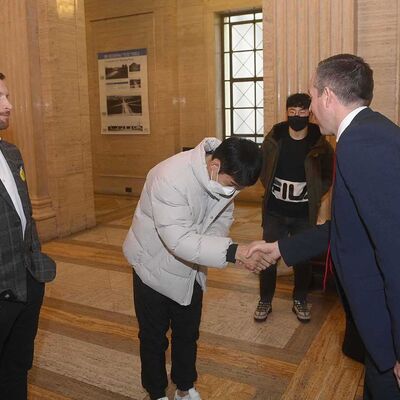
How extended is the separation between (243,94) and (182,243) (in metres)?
8.58

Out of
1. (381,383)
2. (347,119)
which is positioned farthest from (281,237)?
(347,119)

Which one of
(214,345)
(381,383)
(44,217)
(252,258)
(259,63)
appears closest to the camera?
(381,383)

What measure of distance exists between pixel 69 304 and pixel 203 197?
2788 millimetres

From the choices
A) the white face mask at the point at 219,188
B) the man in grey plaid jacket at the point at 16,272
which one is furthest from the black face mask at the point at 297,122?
the man in grey plaid jacket at the point at 16,272

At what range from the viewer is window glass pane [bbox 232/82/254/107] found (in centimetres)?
1061

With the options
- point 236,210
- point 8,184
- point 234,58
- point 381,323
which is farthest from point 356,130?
point 234,58

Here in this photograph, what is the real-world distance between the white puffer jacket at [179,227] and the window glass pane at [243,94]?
8.08 metres

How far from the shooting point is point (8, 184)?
2340 mm

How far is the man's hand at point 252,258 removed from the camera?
2.71 metres

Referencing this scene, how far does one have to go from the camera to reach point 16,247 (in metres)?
2.31

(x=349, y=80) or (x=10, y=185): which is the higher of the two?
(x=349, y=80)

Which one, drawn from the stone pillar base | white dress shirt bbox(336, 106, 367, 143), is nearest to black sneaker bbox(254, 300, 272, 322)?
white dress shirt bbox(336, 106, 367, 143)

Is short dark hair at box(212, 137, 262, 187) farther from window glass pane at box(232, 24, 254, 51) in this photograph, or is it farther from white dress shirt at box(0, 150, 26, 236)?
window glass pane at box(232, 24, 254, 51)

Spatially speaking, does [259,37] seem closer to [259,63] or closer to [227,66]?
[259,63]
